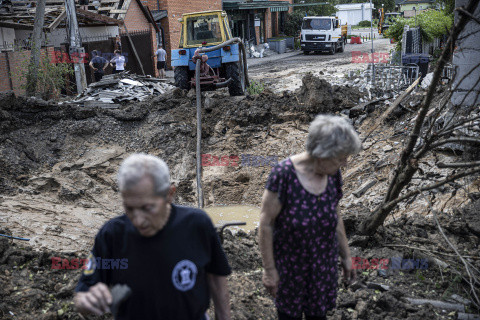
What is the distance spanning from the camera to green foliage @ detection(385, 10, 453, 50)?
55.6 feet

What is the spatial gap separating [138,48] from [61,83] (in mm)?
8210

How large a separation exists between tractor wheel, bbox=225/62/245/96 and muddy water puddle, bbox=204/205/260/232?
4.74 metres

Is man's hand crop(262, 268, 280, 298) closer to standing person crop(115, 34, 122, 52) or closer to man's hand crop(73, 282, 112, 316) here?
man's hand crop(73, 282, 112, 316)

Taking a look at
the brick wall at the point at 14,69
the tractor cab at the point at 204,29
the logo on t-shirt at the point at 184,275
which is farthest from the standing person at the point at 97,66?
the logo on t-shirt at the point at 184,275

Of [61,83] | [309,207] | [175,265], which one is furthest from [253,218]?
[61,83]

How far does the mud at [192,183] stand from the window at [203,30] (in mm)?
2031

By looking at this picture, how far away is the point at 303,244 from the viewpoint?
2.72 meters

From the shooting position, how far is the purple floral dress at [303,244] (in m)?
2.67

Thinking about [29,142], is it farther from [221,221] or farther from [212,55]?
[212,55]

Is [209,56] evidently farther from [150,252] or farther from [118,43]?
[150,252]

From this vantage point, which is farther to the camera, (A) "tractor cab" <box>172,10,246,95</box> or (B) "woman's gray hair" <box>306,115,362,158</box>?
(A) "tractor cab" <box>172,10,246,95</box>

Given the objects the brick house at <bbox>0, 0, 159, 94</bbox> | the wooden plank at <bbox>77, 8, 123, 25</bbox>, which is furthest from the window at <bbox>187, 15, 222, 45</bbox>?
the wooden plank at <bbox>77, 8, 123, 25</bbox>

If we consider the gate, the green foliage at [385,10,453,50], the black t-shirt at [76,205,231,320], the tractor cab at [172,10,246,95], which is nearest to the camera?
the black t-shirt at [76,205,231,320]

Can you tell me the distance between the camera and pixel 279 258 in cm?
285
